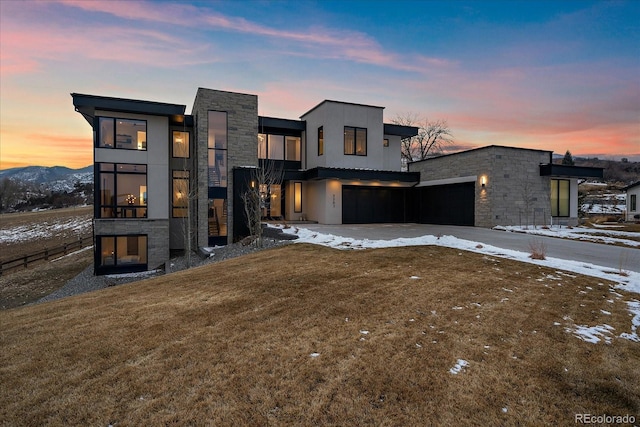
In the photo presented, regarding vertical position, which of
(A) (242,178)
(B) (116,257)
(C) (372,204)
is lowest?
(B) (116,257)

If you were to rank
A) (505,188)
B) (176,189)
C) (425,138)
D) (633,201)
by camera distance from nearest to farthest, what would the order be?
1. (505,188)
2. (176,189)
3. (633,201)
4. (425,138)

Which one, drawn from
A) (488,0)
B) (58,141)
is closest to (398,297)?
(488,0)

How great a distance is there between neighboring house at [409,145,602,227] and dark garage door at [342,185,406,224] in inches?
104

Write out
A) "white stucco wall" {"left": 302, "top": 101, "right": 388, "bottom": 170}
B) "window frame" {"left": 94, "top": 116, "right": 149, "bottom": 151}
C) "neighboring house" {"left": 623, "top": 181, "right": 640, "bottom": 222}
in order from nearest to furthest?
"window frame" {"left": 94, "top": 116, "right": 149, "bottom": 151} → "white stucco wall" {"left": 302, "top": 101, "right": 388, "bottom": 170} → "neighboring house" {"left": 623, "top": 181, "right": 640, "bottom": 222}

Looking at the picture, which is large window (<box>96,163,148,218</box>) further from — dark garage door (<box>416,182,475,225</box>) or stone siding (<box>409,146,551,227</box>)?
stone siding (<box>409,146,551,227</box>)

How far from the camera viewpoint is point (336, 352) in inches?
154

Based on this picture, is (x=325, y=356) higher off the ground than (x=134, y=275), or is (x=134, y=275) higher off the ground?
(x=325, y=356)

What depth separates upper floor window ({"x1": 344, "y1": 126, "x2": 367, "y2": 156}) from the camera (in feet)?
71.5

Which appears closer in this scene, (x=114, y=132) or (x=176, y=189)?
(x=114, y=132)

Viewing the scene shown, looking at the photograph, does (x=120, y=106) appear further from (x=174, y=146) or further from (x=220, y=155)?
(x=220, y=155)

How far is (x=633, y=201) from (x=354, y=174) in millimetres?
30834

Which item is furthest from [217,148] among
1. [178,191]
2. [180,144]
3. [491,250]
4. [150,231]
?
[491,250]

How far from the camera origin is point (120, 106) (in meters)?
17.4

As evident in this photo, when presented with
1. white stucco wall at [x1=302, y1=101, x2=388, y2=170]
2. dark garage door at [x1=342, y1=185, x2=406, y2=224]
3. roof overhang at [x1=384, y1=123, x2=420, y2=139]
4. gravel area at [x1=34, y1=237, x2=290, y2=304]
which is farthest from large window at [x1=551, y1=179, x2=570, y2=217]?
gravel area at [x1=34, y1=237, x2=290, y2=304]
